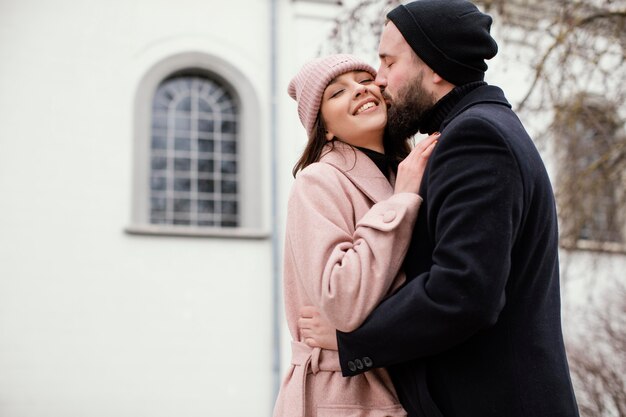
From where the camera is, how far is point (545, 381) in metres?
2.07

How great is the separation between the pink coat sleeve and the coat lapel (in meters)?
0.06

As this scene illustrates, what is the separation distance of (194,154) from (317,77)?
9193 millimetres

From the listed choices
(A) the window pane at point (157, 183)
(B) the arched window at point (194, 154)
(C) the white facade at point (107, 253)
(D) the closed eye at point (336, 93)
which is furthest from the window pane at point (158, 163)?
(D) the closed eye at point (336, 93)

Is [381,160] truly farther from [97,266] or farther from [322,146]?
[97,266]

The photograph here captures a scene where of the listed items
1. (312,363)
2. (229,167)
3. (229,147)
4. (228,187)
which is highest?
(229,147)

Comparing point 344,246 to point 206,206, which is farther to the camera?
point 206,206

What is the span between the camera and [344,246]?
229cm

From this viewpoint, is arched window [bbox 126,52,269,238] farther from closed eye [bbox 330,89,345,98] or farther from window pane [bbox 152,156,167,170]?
closed eye [bbox 330,89,345,98]

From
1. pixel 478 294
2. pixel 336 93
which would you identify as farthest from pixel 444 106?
pixel 478 294

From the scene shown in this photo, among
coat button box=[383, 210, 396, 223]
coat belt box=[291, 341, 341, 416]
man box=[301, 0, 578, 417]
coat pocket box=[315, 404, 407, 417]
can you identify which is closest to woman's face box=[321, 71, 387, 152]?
man box=[301, 0, 578, 417]

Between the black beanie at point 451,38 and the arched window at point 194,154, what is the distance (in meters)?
9.29

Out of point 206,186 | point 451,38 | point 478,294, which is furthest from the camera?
point 206,186

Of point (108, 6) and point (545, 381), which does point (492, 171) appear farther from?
point (108, 6)

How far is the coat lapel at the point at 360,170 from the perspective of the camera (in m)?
2.50
